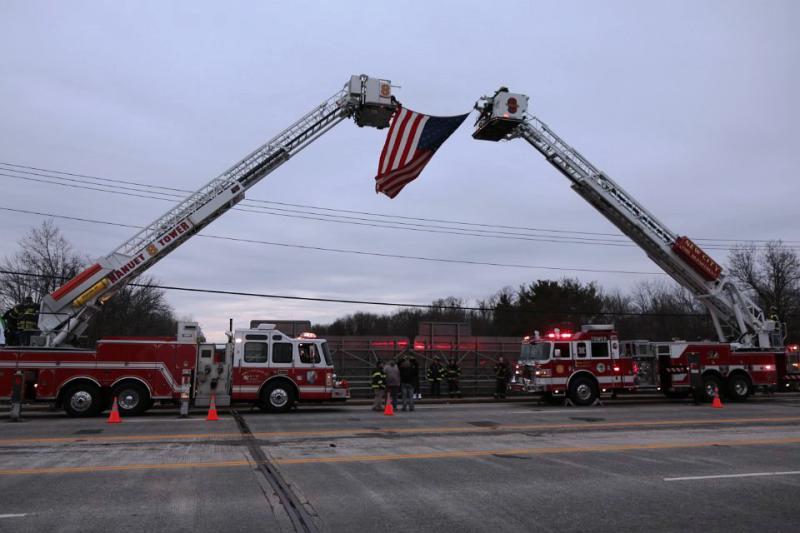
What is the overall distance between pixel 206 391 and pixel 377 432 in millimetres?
6751

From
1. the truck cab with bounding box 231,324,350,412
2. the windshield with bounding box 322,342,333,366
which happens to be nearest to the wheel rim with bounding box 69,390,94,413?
the truck cab with bounding box 231,324,350,412

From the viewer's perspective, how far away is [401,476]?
8.00 metres

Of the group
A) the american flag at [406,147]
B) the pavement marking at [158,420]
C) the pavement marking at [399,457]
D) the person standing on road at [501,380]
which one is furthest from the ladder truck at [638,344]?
the pavement marking at [158,420]

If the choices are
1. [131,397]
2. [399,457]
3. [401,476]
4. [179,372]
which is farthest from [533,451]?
[131,397]

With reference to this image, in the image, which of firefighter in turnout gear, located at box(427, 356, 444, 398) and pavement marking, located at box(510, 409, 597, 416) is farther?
firefighter in turnout gear, located at box(427, 356, 444, 398)

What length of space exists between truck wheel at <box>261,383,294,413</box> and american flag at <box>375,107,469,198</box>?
6703mm

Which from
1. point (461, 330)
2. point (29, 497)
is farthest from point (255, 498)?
point (461, 330)

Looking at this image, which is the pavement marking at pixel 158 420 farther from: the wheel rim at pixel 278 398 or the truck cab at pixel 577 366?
the truck cab at pixel 577 366

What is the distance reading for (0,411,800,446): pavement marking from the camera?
11172 millimetres

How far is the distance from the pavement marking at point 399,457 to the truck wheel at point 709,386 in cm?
971

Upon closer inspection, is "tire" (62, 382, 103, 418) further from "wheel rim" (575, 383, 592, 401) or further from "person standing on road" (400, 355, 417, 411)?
"wheel rim" (575, 383, 592, 401)

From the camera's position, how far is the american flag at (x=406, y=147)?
18.5 metres

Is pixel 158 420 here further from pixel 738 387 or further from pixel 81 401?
pixel 738 387

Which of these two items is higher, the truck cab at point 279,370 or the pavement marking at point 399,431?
the truck cab at point 279,370
